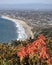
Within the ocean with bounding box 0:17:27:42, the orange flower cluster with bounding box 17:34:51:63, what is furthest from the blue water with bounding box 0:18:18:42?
the orange flower cluster with bounding box 17:34:51:63

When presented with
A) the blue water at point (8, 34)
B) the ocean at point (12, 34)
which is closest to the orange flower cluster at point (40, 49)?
the ocean at point (12, 34)

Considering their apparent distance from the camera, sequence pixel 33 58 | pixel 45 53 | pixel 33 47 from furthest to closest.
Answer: pixel 33 58, pixel 33 47, pixel 45 53

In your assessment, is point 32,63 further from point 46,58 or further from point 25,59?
point 46,58

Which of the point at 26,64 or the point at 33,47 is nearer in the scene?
the point at 33,47

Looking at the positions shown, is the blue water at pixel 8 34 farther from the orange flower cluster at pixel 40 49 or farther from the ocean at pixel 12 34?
the orange flower cluster at pixel 40 49

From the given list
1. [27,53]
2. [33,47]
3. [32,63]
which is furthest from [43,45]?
[32,63]

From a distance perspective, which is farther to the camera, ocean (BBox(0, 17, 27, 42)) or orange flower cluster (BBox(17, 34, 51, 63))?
ocean (BBox(0, 17, 27, 42))

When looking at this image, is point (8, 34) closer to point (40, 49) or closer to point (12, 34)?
point (12, 34)

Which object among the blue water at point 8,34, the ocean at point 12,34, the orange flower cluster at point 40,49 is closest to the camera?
the orange flower cluster at point 40,49

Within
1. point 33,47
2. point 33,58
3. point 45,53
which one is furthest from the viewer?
point 33,58

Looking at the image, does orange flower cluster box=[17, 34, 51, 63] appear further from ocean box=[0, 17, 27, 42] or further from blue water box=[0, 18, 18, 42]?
blue water box=[0, 18, 18, 42]

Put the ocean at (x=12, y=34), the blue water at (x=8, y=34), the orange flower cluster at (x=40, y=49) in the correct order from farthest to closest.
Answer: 1. the blue water at (x=8, y=34)
2. the ocean at (x=12, y=34)
3. the orange flower cluster at (x=40, y=49)
